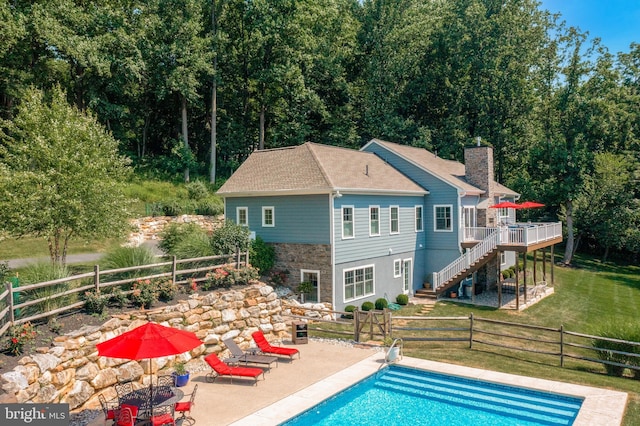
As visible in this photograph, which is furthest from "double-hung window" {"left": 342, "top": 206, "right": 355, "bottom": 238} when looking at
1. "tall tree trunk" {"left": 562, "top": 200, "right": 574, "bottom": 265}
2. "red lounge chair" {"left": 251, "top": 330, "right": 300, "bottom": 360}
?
"tall tree trunk" {"left": 562, "top": 200, "right": 574, "bottom": 265}

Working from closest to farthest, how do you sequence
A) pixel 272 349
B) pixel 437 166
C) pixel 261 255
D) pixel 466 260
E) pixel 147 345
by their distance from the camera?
1. pixel 147 345
2. pixel 272 349
3. pixel 261 255
4. pixel 466 260
5. pixel 437 166

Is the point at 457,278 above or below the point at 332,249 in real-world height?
below

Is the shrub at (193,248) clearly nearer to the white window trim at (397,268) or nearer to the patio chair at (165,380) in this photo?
the patio chair at (165,380)

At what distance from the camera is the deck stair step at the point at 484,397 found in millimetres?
11166

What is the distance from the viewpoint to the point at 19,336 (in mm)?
9953

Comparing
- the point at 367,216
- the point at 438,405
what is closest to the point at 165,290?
the point at 438,405

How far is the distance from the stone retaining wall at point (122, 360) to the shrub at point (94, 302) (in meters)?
0.46

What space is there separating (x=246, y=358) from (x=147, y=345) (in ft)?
16.8

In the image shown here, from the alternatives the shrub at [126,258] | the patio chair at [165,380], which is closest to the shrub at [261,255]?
the shrub at [126,258]

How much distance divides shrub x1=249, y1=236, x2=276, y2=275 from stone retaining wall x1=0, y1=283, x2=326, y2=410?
A: 12.1 ft

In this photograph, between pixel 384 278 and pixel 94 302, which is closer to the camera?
pixel 94 302

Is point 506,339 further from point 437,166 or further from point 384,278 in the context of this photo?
point 437,166

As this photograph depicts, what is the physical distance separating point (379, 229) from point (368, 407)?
12.6 metres

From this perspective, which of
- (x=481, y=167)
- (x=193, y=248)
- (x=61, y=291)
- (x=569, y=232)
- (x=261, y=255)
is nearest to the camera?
(x=61, y=291)
